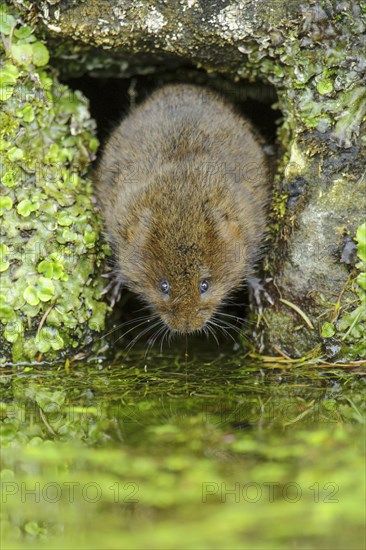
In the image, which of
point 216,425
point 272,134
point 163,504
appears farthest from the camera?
point 272,134

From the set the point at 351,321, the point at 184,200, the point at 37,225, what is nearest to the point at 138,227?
the point at 184,200

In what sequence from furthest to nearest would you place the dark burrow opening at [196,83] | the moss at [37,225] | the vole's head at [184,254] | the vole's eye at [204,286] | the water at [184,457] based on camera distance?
the dark burrow opening at [196,83] → the moss at [37,225] → the vole's eye at [204,286] → the vole's head at [184,254] → the water at [184,457]

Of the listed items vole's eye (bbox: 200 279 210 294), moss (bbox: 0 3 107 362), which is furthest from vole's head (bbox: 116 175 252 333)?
moss (bbox: 0 3 107 362)

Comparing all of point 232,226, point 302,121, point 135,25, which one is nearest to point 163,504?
point 232,226

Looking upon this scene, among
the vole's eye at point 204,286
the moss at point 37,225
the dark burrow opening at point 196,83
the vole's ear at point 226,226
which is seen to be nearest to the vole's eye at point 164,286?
the vole's eye at point 204,286

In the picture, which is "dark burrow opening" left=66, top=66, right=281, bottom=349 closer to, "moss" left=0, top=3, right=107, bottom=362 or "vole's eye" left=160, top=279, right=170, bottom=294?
"moss" left=0, top=3, right=107, bottom=362

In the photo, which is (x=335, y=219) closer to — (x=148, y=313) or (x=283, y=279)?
(x=283, y=279)

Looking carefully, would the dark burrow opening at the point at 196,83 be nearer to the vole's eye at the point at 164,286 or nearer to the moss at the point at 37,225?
the moss at the point at 37,225
